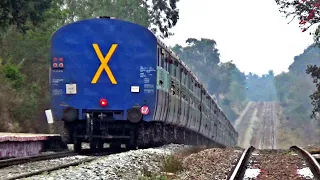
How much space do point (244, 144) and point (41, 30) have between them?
52.1m

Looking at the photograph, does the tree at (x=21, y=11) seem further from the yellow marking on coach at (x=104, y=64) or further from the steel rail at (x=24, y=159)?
the steel rail at (x=24, y=159)

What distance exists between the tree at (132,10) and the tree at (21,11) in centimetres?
3195

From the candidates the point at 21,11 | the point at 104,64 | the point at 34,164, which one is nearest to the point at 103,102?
the point at 104,64

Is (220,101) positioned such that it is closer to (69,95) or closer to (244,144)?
(244,144)

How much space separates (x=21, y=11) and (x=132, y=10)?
128ft

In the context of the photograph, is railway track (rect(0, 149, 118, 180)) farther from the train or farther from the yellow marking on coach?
the yellow marking on coach

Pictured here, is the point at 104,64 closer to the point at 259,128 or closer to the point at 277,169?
the point at 277,169

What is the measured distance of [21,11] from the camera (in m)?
29.2

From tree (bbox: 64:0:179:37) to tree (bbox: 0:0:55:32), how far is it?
1258 inches

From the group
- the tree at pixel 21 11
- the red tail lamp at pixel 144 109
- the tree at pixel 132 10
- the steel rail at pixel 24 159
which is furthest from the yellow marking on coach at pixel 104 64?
the tree at pixel 132 10

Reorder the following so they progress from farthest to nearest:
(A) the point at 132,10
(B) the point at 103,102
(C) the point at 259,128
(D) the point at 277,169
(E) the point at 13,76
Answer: (C) the point at 259,128 → (A) the point at 132,10 → (E) the point at 13,76 → (B) the point at 103,102 → (D) the point at 277,169

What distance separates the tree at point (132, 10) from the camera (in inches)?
2486

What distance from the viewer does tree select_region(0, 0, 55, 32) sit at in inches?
1103

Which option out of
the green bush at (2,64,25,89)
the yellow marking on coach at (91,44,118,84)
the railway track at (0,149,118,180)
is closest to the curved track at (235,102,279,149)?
the green bush at (2,64,25,89)
